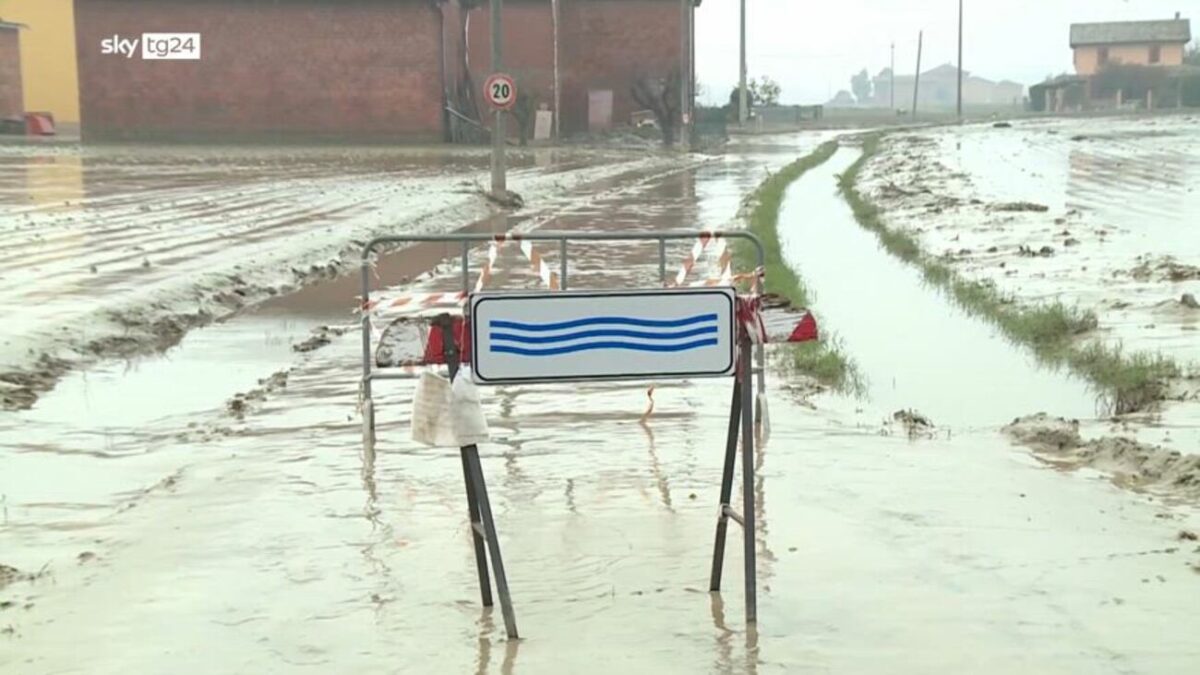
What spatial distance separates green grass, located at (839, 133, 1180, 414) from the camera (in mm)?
10227

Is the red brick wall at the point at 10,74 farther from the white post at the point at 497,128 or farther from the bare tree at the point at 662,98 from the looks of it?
the white post at the point at 497,128

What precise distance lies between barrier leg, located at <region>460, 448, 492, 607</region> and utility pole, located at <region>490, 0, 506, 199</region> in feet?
65.0

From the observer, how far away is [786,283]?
52.0 ft

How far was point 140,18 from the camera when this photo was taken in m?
57.0

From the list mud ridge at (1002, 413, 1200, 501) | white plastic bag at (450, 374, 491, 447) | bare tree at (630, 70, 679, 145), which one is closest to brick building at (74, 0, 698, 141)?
bare tree at (630, 70, 679, 145)

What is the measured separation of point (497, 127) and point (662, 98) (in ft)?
110

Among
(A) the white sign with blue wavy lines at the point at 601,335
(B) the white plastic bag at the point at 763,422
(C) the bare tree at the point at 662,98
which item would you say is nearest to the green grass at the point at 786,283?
(B) the white plastic bag at the point at 763,422

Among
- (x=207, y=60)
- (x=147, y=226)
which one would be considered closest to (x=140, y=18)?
(x=207, y=60)

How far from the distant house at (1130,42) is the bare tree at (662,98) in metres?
84.1

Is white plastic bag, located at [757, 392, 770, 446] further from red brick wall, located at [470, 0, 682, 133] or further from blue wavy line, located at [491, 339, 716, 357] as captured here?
red brick wall, located at [470, 0, 682, 133]

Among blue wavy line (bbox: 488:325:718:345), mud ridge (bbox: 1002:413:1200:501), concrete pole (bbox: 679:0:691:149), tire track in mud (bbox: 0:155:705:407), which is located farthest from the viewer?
concrete pole (bbox: 679:0:691:149)

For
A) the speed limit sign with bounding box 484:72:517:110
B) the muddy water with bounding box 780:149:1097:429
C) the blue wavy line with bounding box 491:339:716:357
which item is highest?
the speed limit sign with bounding box 484:72:517:110

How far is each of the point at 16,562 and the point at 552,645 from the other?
8.47 feet

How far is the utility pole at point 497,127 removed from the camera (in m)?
25.2
